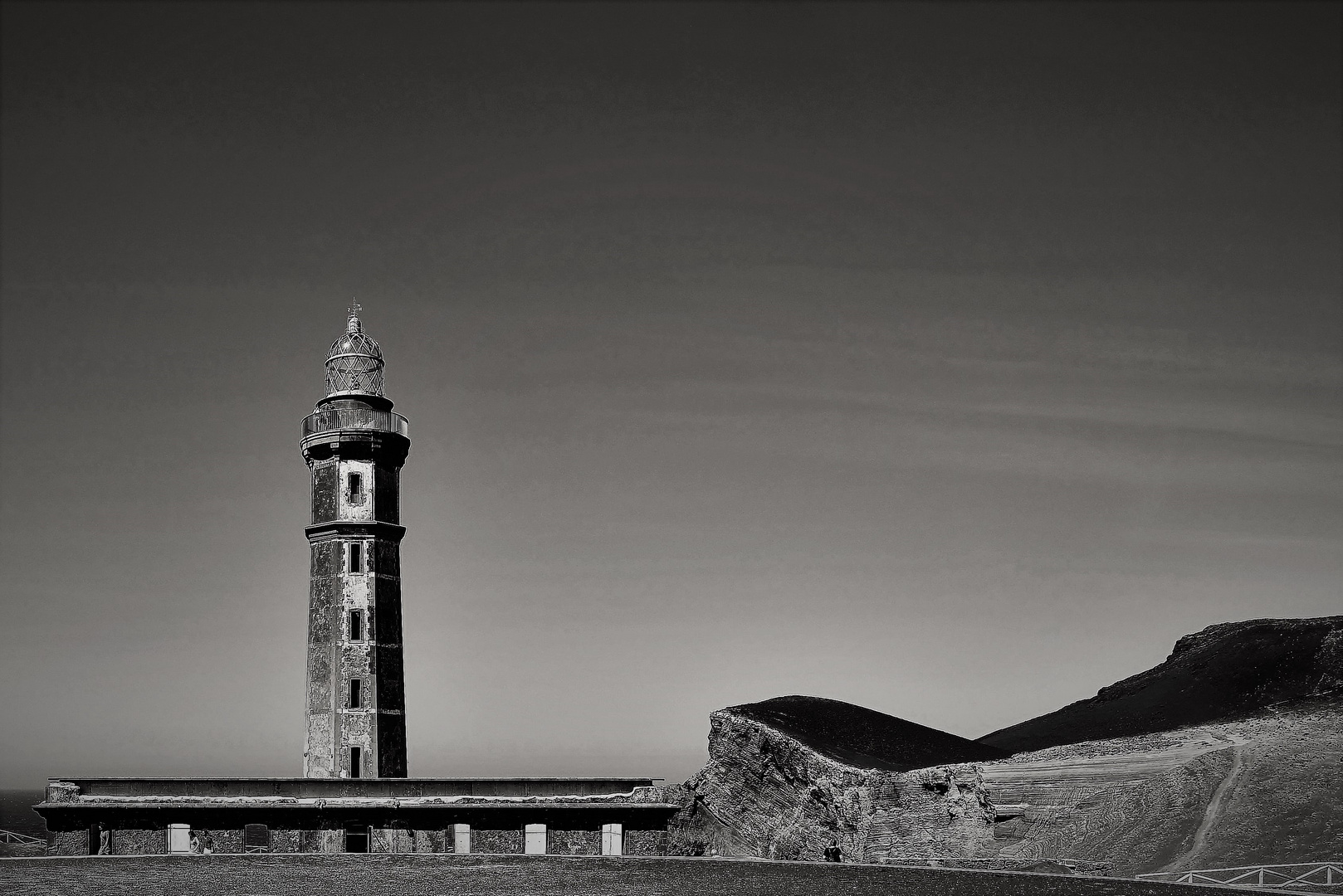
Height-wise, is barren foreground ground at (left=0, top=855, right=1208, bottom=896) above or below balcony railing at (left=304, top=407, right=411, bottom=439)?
below

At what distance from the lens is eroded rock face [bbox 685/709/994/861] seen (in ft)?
102

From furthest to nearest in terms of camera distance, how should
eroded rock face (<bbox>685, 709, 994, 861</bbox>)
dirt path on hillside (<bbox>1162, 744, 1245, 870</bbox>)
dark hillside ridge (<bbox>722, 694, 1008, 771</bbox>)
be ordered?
dark hillside ridge (<bbox>722, 694, 1008, 771</bbox>) < eroded rock face (<bbox>685, 709, 994, 861</bbox>) < dirt path on hillside (<bbox>1162, 744, 1245, 870</bbox>)

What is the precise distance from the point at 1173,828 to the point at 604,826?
1258cm

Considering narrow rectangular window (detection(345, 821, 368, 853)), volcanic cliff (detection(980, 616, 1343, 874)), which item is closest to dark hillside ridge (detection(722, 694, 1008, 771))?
volcanic cliff (detection(980, 616, 1343, 874))

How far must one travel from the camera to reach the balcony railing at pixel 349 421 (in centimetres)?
3291

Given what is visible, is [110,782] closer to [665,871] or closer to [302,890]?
[302,890]

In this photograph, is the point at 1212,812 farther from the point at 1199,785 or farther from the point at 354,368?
the point at 354,368

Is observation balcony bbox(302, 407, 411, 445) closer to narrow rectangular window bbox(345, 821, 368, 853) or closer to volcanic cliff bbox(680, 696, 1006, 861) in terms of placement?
narrow rectangular window bbox(345, 821, 368, 853)

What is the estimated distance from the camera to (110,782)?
29656mm

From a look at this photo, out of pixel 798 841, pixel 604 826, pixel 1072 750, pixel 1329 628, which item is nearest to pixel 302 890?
pixel 604 826

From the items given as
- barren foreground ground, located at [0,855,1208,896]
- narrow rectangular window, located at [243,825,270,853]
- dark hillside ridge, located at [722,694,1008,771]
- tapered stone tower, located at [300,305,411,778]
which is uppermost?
tapered stone tower, located at [300,305,411,778]

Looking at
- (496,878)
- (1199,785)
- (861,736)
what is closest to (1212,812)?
(1199,785)

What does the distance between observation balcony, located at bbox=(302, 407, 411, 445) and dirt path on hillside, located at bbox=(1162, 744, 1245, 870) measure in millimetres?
20607

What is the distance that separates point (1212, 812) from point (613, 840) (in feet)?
43.6
